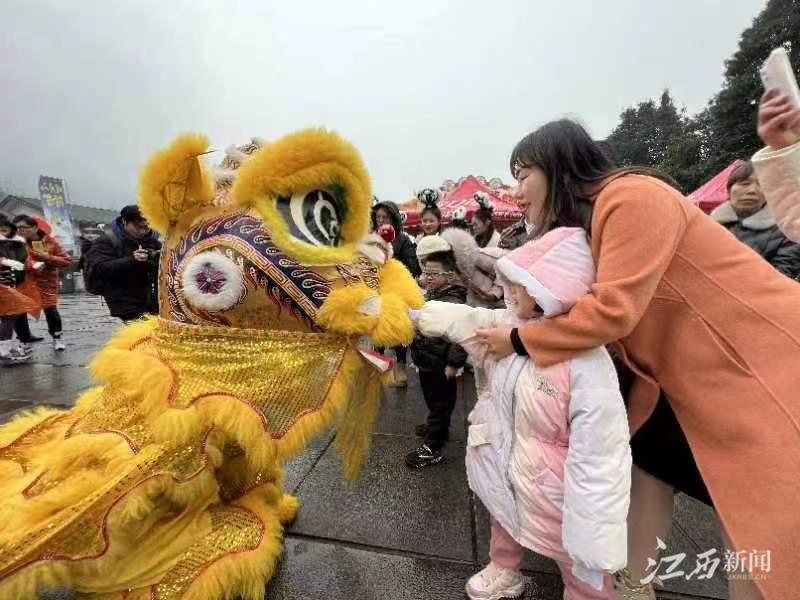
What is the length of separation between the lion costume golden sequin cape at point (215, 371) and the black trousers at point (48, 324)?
17.0 feet

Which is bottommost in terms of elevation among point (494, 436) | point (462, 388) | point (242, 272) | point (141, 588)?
point (462, 388)

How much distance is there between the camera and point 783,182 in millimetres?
1160

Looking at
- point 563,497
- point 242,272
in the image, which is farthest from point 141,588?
point 563,497

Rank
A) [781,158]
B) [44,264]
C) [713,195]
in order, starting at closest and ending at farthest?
1. [781,158]
2. [44,264]
3. [713,195]

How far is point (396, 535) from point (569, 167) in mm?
1740

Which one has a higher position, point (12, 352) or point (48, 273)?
point (48, 273)

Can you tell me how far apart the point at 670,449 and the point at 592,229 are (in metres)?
0.75

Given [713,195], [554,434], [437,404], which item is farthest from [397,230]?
[713,195]

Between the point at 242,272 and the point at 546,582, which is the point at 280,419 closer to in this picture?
the point at 242,272

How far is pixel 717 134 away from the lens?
2017 cm

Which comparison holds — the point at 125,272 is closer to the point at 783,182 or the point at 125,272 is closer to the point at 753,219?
the point at 783,182

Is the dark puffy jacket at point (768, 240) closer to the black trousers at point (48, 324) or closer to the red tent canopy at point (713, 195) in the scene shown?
the red tent canopy at point (713, 195)

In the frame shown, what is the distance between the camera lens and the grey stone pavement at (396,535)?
1650 millimetres

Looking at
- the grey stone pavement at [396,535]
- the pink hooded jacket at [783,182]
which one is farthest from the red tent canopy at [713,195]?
the pink hooded jacket at [783,182]
